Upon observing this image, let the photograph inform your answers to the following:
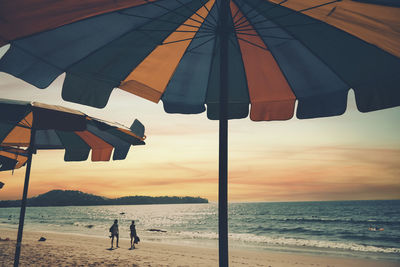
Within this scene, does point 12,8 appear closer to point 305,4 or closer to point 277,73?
point 305,4

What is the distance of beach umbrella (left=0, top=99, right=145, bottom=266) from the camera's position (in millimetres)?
3500

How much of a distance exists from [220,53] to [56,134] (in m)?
4.08

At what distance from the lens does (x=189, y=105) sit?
3766mm

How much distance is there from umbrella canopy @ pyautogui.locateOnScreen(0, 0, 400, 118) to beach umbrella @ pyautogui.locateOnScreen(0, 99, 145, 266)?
774 millimetres

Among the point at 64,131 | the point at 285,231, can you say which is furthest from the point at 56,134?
the point at 285,231

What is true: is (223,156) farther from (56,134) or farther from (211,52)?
(56,134)

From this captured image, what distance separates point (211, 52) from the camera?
11.7ft

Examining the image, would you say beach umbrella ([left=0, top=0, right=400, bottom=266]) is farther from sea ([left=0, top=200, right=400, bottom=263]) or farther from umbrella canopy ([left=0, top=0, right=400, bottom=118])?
sea ([left=0, top=200, right=400, bottom=263])

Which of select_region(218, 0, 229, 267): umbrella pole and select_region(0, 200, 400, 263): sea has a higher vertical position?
select_region(218, 0, 229, 267): umbrella pole

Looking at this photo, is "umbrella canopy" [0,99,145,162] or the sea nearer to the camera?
"umbrella canopy" [0,99,145,162]

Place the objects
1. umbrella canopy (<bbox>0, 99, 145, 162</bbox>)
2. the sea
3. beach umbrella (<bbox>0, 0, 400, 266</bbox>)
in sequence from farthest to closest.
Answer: the sea
umbrella canopy (<bbox>0, 99, 145, 162</bbox>)
beach umbrella (<bbox>0, 0, 400, 266</bbox>)

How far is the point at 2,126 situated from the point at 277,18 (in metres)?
4.49

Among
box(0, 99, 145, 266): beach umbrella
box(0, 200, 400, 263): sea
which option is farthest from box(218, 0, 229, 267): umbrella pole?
box(0, 200, 400, 263): sea

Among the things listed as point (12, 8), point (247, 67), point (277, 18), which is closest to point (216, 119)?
point (247, 67)
